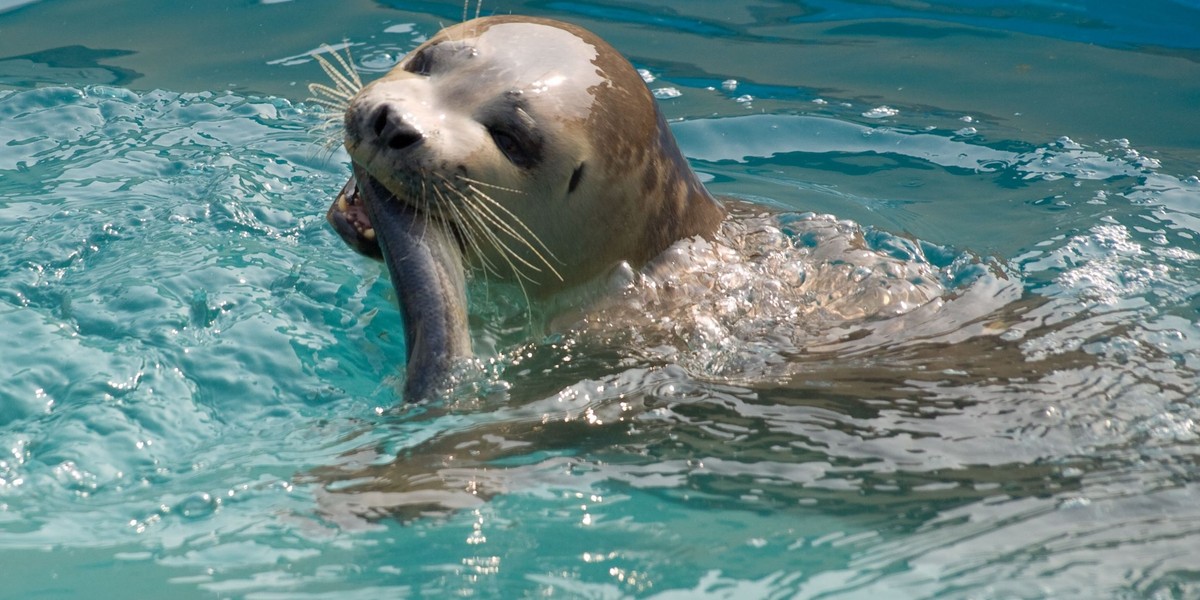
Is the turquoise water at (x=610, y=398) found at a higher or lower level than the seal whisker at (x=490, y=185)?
lower

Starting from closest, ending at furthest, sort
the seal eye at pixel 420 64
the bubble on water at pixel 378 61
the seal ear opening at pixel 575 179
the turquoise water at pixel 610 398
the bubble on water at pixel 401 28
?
the turquoise water at pixel 610 398 → the seal ear opening at pixel 575 179 → the seal eye at pixel 420 64 → the bubble on water at pixel 378 61 → the bubble on water at pixel 401 28

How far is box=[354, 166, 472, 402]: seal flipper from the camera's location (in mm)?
3850

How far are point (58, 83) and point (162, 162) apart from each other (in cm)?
163

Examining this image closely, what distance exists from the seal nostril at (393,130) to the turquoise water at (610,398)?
84 cm

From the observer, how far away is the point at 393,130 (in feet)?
13.8

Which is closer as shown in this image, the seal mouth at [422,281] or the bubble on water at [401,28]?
the seal mouth at [422,281]

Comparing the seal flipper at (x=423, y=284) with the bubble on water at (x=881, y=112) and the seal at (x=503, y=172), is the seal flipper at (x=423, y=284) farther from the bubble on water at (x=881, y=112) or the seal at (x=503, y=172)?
the bubble on water at (x=881, y=112)

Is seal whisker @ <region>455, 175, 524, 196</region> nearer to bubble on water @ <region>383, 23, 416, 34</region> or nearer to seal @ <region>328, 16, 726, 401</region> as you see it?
seal @ <region>328, 16, 726, 401</region>

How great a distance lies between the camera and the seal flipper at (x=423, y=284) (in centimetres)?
385

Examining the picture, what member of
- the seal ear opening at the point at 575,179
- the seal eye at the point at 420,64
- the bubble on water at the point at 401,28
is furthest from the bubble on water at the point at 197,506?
the bubble on water at the point at 401,28

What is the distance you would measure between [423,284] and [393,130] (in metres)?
0.54

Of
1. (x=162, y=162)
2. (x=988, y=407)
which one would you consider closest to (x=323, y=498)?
(x=988, y=407)

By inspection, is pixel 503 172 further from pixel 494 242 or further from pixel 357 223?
pixel 357 223

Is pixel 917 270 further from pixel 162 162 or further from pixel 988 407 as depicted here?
pixel 162 162
